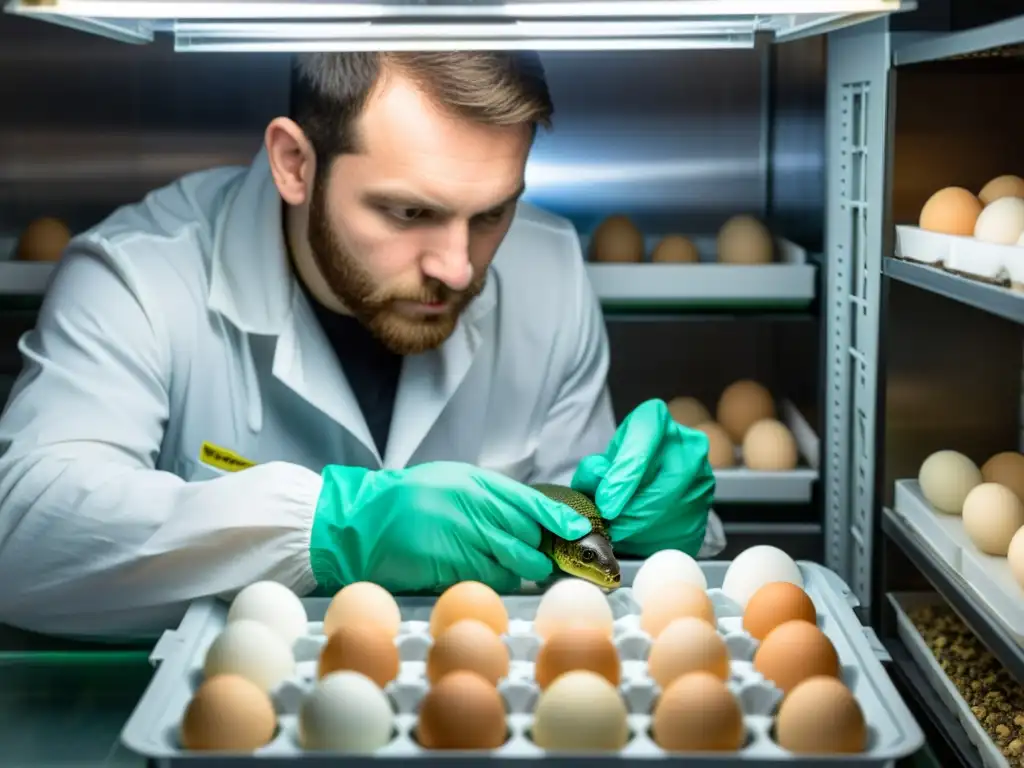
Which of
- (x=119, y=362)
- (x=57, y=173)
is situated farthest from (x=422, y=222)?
(x=57, y=173)

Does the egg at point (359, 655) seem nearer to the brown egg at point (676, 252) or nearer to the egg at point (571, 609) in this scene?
the egg at point (571, 609)

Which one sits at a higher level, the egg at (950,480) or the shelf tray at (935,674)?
the egg at (950,480)

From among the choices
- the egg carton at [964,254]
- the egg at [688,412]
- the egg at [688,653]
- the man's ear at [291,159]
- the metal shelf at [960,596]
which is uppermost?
the man's ear at [291,159]

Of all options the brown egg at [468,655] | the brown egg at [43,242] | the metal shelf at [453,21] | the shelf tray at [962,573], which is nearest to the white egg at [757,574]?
the shelf tray at [962,573]

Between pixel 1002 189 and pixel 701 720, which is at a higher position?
pixel 1002 189

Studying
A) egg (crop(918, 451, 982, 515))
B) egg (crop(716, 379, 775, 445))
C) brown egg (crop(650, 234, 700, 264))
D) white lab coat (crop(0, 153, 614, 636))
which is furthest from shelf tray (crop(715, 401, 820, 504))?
egg (crop(918, 451, 982, 515))

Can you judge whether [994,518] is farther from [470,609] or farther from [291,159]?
[291,159]

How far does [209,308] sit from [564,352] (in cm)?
68

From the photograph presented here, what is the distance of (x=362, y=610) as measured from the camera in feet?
4.25

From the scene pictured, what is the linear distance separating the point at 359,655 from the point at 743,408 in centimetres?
169

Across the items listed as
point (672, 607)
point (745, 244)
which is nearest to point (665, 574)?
point (672, 607)

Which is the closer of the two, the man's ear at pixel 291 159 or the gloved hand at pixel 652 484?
the gloved hand at pixel 652 484

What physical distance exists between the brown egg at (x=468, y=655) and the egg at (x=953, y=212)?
980 millimetres

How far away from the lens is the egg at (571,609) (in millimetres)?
1294
